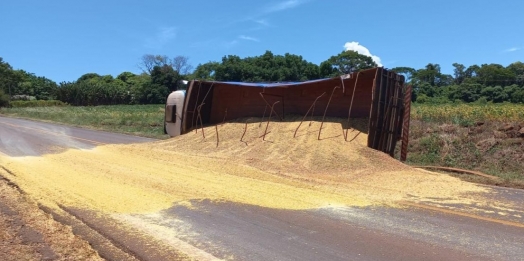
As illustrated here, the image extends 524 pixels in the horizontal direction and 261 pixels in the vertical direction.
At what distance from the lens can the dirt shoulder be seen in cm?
423

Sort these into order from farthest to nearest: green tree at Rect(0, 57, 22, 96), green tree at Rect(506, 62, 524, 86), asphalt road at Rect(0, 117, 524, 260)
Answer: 1. green tree at Rect(506, 62, 524, 86)
2. green tree at Rect(0, 57, 22, 96)
3. asphalt road at Rect(0, 117, 524, 260)

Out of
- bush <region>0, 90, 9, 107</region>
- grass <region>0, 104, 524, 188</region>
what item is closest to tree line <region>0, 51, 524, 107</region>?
bush <region>0, 90, 9, 107</region>

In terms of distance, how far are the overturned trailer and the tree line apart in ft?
138

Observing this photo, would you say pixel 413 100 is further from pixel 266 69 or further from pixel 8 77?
pixel 8 77

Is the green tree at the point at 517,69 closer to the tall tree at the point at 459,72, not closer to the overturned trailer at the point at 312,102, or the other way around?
the tall tree at the point at 459,72

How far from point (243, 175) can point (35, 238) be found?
504cm

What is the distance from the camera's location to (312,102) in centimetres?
1441

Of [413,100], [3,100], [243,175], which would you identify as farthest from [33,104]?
[243,175]

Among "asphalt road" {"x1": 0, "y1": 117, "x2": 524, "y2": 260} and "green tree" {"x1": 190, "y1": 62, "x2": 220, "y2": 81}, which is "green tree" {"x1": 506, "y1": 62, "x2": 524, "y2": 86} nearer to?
"green tree" {"x1": 190, "y1": 62, "x2": 220, "y2": 81}

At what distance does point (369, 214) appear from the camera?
608 centimetres

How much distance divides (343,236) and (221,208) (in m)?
2.02

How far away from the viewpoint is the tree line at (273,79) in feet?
217

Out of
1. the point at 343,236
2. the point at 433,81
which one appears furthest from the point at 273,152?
the point at 433,81

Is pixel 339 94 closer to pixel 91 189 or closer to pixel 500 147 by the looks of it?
pixel 500 147
